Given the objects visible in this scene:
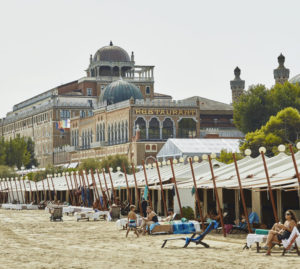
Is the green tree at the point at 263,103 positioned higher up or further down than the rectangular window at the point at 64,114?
further down

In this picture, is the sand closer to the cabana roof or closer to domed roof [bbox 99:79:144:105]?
the cabana roof

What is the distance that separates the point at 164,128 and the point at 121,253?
7943 centimetres

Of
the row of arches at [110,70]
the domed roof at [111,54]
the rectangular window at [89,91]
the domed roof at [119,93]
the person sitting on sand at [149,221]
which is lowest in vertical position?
the person sitting on sand at [149,221]

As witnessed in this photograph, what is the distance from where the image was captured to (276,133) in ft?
224

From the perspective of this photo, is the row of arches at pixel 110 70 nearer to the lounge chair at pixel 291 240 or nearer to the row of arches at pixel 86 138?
the row of arches at pixel 86 138

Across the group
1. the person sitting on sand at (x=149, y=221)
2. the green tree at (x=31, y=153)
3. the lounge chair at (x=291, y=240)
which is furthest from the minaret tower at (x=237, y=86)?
the lounge chair at (x=291, y=240)

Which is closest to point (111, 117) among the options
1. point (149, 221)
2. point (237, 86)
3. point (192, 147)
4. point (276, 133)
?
point (192, 147)

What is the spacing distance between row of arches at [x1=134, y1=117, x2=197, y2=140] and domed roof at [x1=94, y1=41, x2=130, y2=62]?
108 ft

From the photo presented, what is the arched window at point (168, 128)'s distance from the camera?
324 feet

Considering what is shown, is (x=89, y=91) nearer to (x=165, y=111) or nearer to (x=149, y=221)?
(x=165, y=111)

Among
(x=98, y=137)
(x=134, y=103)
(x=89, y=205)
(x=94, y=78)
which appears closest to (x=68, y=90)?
(x=94, y=78)

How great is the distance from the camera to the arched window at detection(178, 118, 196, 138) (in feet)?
327

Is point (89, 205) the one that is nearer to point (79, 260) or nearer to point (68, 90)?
point (79, 260)

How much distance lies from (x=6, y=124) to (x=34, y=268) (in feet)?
476
